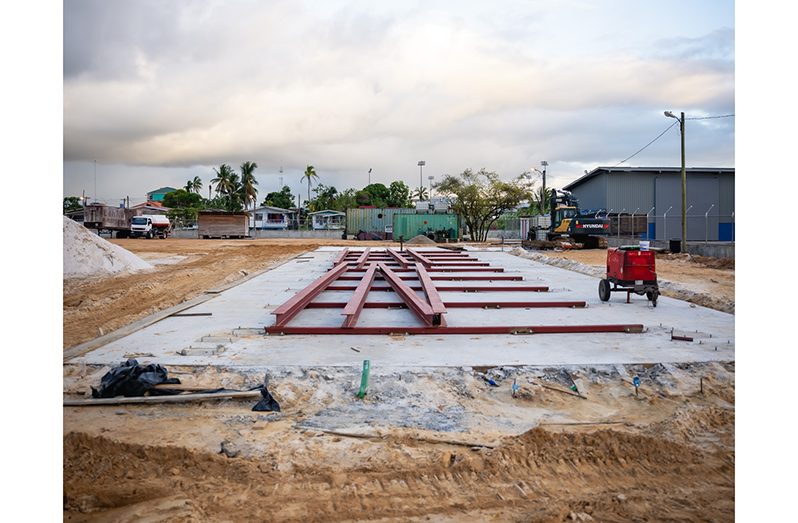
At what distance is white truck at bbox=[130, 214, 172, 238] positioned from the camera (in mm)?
39281

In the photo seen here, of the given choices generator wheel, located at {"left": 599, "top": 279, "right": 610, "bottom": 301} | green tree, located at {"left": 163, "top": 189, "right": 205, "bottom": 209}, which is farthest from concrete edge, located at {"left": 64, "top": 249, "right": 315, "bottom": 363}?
green tree, located at {"left": 163, "top": 189, "right": 205, "bottom": 209}

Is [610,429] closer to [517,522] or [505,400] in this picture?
[505,400]

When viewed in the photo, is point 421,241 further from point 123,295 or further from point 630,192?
point 123,295

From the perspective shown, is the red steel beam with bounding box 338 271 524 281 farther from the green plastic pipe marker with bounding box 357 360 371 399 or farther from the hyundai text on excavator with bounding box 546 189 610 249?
the hyundai text on excavator with bounding box 546 189 610 249

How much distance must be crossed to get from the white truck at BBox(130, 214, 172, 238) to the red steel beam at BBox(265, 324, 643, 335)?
36.6 m

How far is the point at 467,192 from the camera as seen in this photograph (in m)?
42.8

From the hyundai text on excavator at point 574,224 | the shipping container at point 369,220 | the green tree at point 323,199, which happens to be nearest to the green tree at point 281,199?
the green tree at point 323,199

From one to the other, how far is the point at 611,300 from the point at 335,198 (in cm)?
7471

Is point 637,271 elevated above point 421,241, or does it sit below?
below

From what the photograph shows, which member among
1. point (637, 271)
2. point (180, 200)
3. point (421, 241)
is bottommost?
point (637, 271)

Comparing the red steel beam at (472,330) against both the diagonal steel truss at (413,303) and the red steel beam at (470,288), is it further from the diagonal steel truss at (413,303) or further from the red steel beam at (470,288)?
the red steel beam at (470,288)

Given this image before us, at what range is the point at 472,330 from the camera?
22.6ft

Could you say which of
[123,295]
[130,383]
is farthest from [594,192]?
[130,383]

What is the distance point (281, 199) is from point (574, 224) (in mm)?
62797
